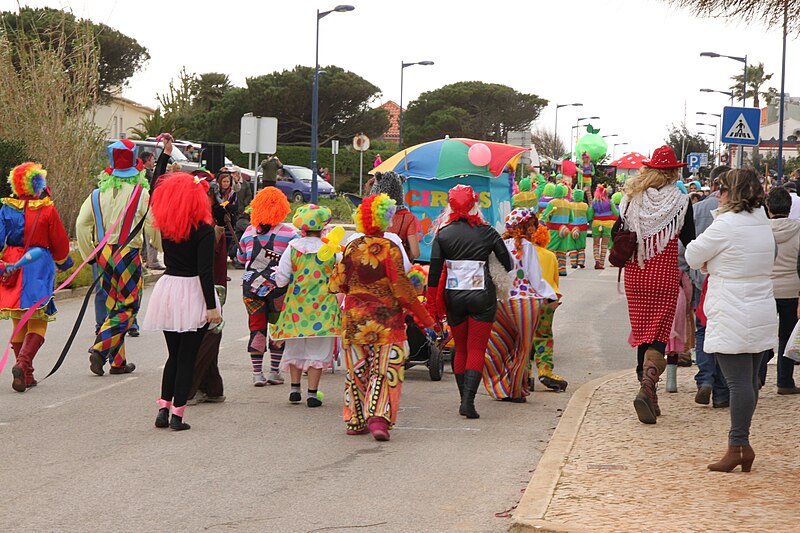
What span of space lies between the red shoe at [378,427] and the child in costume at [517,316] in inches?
68.3

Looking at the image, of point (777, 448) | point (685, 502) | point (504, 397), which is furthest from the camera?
point (504, 397)

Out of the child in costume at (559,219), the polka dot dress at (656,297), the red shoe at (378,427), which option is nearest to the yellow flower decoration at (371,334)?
the red shoe at (378,427)

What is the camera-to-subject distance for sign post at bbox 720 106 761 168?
19484mm

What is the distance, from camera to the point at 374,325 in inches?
336

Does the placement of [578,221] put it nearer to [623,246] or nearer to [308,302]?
[308,302]

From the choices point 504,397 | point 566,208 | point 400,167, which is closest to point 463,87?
point 566,208

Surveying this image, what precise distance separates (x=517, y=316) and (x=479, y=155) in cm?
640

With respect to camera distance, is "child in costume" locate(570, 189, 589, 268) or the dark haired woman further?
"child in costume" locate(570, 189, 589, 268)

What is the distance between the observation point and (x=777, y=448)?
7.88 metres

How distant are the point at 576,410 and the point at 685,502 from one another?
3.10m

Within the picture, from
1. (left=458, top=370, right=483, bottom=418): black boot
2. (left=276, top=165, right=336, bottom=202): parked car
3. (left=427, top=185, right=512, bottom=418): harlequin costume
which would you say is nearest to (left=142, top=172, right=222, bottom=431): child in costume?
(left=427, top=185, right=512, bottom=418): harlequin costume

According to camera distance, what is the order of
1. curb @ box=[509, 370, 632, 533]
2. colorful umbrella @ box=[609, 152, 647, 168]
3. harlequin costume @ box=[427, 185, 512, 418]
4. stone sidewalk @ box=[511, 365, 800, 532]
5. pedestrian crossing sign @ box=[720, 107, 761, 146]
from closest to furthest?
curb @ box=[509, 370, 632, 533] → stone sidewalk @ box=[511, 365, 800, 532] → harlequin costume @ box=[427, 185, 512, 418] → pedestrian crossing sign @ box=[720, 107, 761, 146] → colorful umbrella @ box=[609, 152, 647, 168]

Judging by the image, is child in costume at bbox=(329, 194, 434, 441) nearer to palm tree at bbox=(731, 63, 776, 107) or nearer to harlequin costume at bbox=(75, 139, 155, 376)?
harlequin costume at bbox=(75, 139, 155, 376)

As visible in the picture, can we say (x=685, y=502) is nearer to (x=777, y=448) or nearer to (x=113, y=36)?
(x=777, y=448)
